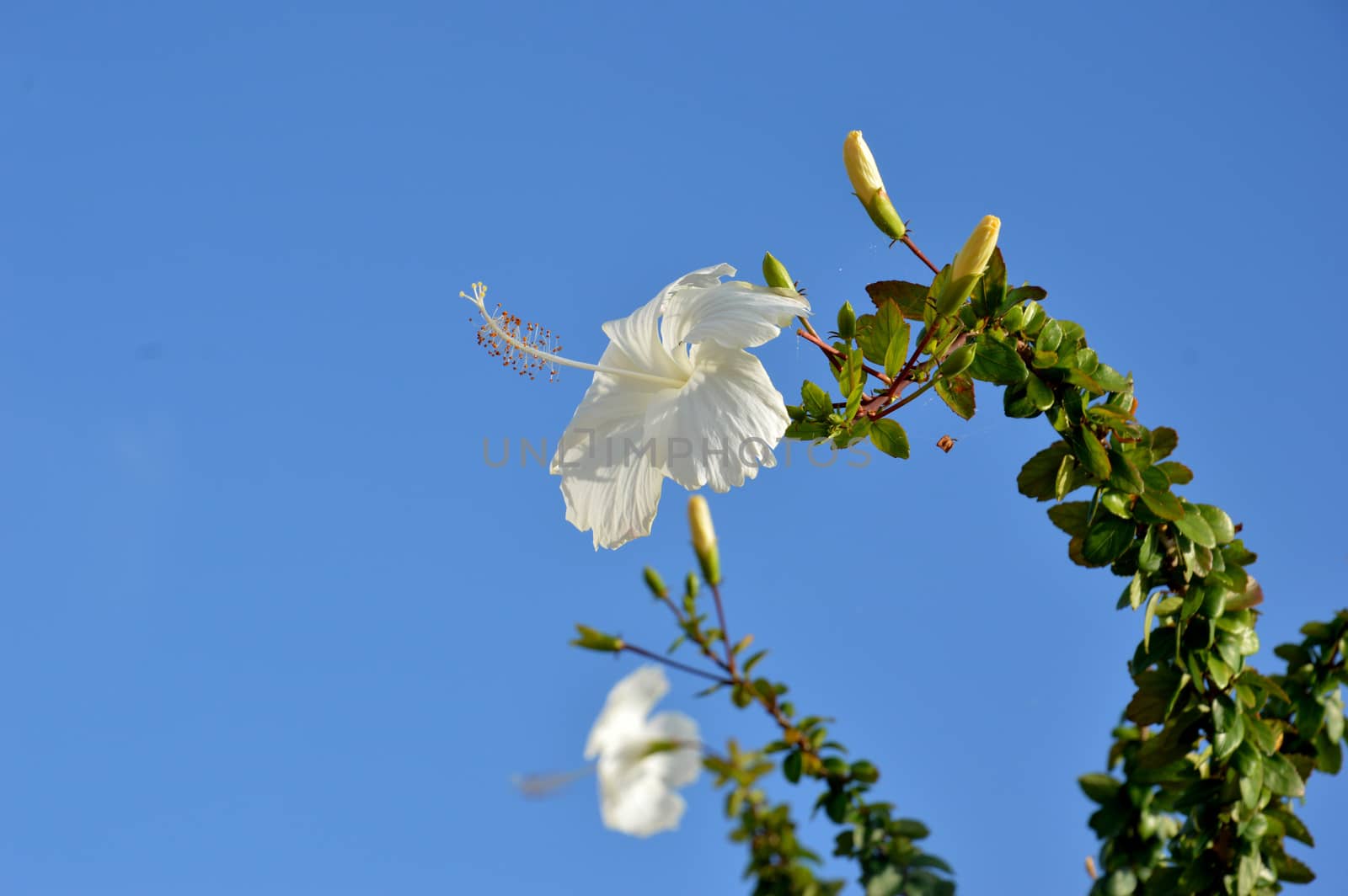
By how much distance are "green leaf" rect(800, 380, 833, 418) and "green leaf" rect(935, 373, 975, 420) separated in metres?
0.21

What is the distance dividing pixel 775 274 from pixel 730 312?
175 mm

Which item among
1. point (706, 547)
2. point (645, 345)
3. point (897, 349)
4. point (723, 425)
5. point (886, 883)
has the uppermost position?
point (645, 345)

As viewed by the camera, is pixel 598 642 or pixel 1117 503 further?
pixel 1117 503

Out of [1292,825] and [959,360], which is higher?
[959,360]

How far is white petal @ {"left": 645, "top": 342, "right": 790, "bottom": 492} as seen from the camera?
1.66 meters

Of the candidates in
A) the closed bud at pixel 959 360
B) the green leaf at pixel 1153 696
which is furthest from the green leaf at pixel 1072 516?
the closed bud at pixel 959 360

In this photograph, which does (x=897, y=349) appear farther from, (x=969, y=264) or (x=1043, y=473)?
(x=1043, y=473)

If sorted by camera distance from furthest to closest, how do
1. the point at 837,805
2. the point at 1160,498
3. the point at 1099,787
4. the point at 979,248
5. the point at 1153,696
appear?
the point at 1099,787
the point at 1153,696
the point at 1160,498
the point at 979,248
the point at 837,805

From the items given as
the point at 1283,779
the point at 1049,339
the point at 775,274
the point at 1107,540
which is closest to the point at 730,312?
the point at 775,274

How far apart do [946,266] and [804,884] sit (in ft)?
3.42

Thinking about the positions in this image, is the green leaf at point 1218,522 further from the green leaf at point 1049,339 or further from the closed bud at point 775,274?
the closed bud at point 775,274

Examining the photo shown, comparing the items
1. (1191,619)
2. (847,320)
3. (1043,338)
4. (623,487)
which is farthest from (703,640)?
(1191,619)

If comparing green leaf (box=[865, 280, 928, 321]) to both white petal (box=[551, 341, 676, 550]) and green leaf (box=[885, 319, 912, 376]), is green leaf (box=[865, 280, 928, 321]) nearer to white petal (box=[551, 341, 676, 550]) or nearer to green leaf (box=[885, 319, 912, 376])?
green leaf (box=[885, 319, 912, 376])

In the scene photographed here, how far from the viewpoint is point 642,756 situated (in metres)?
1.33
